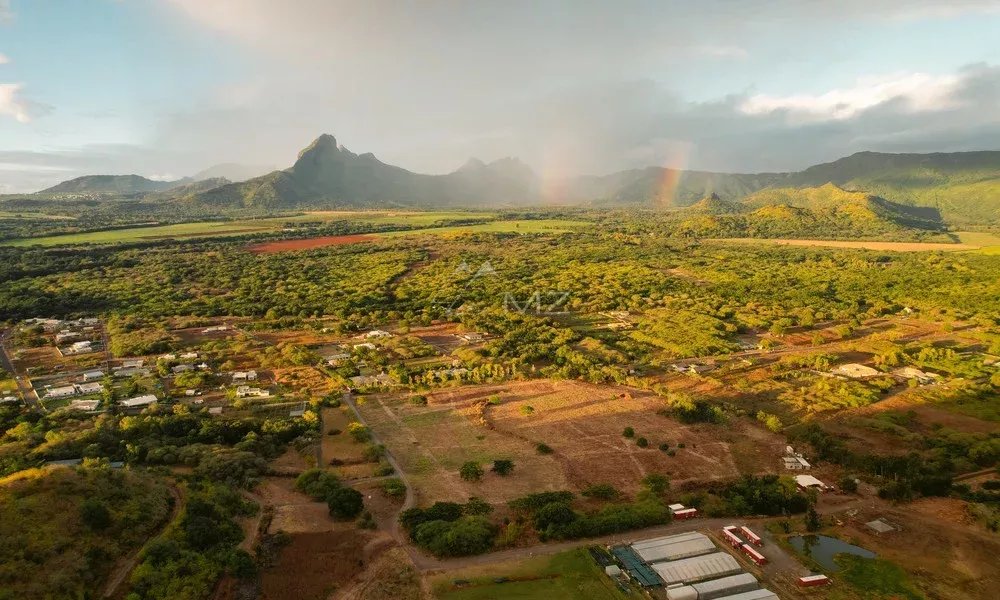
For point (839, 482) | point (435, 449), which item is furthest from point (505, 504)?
point (839, 482)

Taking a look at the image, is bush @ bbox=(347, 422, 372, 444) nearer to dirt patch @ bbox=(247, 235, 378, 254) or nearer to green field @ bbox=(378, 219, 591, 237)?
dirt patch @ bbox=(247, 235, 378, 254)

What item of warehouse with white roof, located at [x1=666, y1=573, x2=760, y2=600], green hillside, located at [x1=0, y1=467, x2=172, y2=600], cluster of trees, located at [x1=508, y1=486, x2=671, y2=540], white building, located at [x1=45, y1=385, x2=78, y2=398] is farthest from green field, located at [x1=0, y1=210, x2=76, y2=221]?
warehouse with white roof, located at [x1=666, y1=573, x2=760, y2=600]

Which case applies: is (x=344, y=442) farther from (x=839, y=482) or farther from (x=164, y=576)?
(x=839, y=482)

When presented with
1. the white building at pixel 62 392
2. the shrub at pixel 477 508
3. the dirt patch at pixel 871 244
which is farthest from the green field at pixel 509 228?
the shrub at pixel 477 508

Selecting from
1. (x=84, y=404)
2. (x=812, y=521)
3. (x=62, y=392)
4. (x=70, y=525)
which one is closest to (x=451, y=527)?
(x=70, y=525)

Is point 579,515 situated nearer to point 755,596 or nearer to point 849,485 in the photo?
point 755,596

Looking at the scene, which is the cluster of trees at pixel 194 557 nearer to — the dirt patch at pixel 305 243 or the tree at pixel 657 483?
the tree at pixel 657 483
